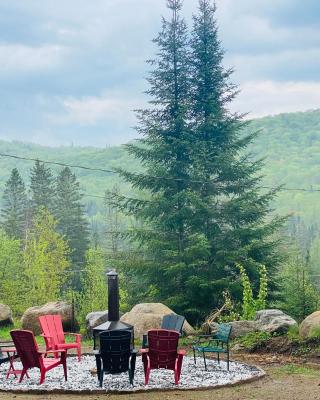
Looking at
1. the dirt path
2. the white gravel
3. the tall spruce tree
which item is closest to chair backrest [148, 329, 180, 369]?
the white gravel

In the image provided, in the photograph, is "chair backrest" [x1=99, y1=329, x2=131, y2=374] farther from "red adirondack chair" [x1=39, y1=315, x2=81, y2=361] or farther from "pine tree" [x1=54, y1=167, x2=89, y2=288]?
"pine tree" [x1=54, y1=167, x2=89, y2=288]

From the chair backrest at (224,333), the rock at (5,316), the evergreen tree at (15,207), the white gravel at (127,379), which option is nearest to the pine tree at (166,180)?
the rock at (5,316)

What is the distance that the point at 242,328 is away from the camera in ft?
48.5

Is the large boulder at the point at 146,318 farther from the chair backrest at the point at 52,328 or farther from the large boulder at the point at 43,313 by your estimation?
the chair backrest at the point at 52,328

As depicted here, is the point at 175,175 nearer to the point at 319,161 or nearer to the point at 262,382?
the point at 262,382

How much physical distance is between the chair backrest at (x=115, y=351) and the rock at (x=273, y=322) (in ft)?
19.5

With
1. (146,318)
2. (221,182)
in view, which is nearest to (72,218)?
(221,182)

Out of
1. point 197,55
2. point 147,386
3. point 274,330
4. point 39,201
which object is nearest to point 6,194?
point 39,201

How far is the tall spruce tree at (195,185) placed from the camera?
19641 mm

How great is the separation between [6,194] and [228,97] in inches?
1356

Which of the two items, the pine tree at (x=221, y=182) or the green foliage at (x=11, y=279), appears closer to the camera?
the pine tree at (x=221, y=182)

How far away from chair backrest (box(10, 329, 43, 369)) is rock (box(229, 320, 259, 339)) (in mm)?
6995

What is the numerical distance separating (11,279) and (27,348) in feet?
81.2

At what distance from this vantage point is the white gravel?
870 centimetres
